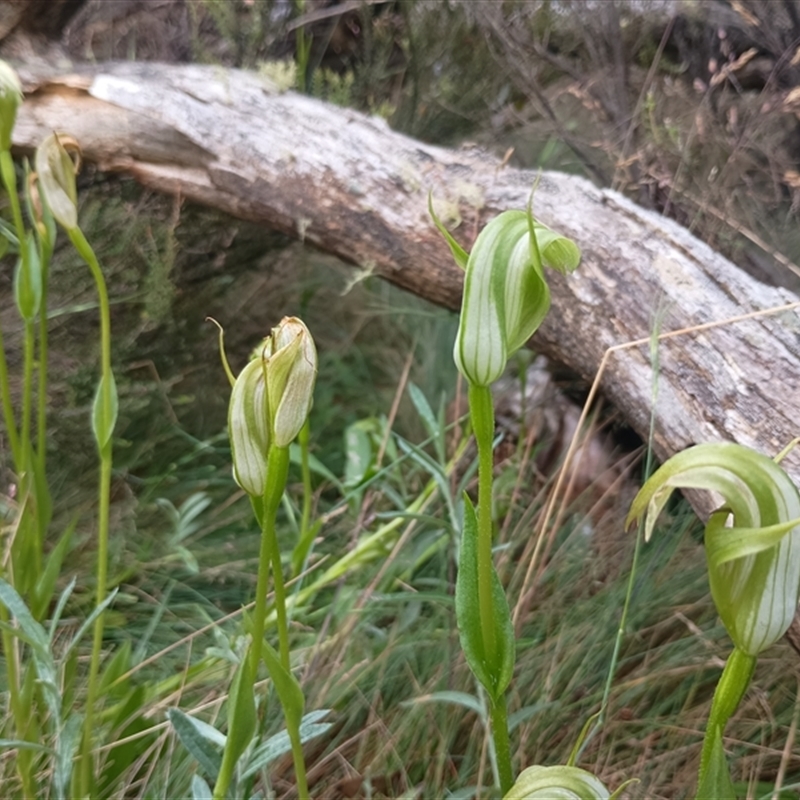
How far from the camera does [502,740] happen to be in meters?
0.41

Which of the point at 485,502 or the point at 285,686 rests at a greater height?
the point at 485,502

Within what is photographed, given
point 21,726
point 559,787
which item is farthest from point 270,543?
point 21,726

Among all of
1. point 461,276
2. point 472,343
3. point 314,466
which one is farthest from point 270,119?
point 472,343

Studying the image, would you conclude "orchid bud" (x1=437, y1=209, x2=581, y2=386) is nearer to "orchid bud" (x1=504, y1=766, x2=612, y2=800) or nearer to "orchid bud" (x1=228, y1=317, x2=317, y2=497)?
"orchid bud" (x1=228, y1=317, x2=317, y2=497)

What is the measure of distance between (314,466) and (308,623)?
0.23 meters

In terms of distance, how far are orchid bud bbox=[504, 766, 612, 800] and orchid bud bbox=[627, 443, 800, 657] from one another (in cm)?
9

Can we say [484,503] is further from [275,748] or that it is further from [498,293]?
[275,748]

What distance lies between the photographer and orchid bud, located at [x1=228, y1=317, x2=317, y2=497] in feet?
1.21

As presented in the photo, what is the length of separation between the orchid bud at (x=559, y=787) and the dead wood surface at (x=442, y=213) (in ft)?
1.28

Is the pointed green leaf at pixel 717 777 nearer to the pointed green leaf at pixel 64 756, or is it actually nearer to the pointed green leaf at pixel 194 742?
the pointed green leaf at pixel 194 742

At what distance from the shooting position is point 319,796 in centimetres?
74

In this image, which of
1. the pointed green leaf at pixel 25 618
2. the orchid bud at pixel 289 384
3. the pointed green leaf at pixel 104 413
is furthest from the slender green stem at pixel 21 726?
the orchid bud at pixel 289 384

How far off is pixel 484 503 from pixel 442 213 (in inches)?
27.6

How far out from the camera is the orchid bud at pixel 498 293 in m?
0.35
